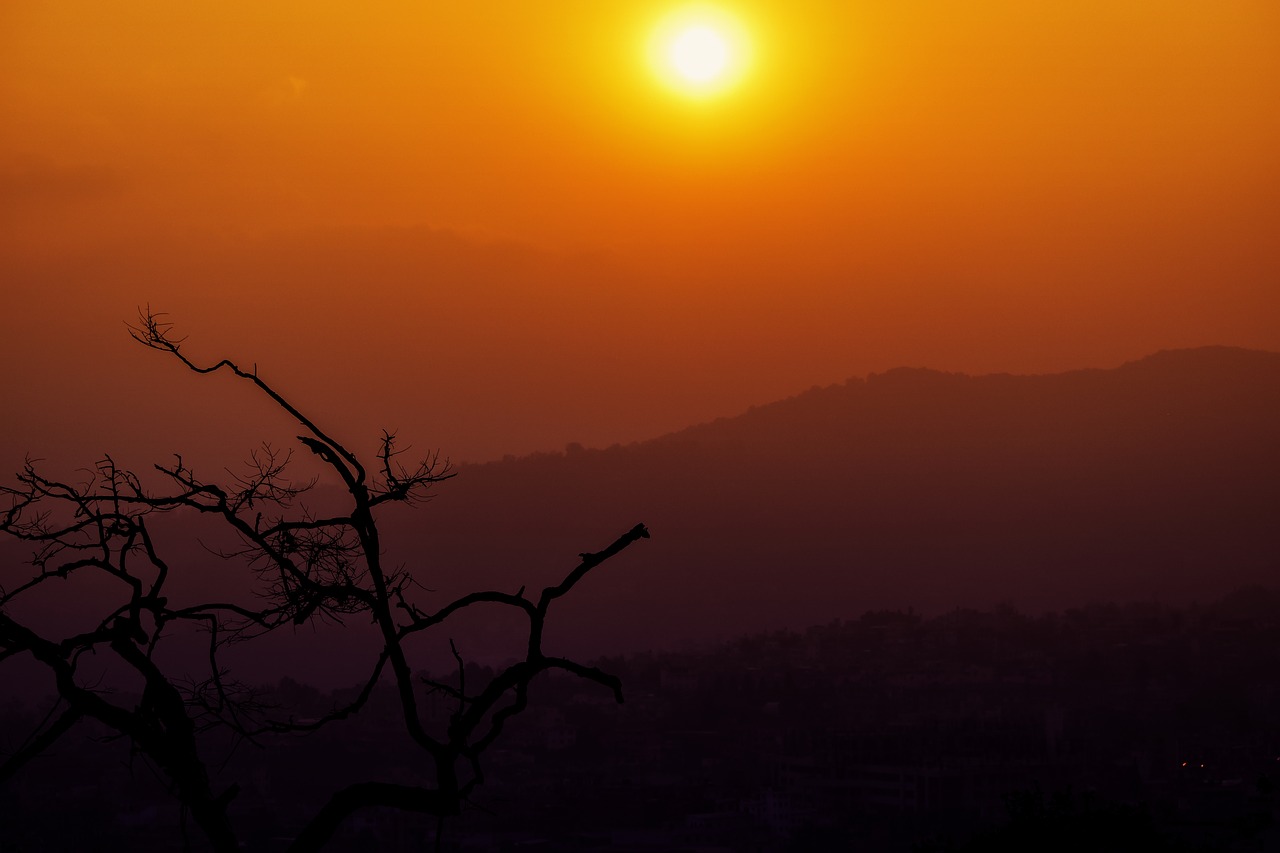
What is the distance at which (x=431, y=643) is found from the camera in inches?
3184

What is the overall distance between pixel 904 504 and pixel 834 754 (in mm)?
62685

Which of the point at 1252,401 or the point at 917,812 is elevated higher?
the point at 1252,401

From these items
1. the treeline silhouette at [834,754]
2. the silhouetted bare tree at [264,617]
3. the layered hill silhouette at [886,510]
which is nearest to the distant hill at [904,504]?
the layered hill silhouette at [886,510]

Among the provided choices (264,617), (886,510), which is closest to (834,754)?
(264,617)

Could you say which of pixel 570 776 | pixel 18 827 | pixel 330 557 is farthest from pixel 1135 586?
pixel 330 557

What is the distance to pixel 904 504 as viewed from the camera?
104 meters

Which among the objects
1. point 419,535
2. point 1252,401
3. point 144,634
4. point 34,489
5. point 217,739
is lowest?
point 144,634

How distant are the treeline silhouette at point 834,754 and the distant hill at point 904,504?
17.5 metres

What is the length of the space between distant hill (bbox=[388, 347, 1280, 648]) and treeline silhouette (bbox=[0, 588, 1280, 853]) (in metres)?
17.5

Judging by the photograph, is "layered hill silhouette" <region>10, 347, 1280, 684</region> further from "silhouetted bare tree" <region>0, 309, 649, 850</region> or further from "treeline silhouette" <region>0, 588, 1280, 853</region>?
"silhouetted bare tree" <region>0, 309, 649, 850</region>

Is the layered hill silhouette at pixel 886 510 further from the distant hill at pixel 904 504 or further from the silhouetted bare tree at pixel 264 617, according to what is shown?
the silhouetted bare tree at pixel 264 617

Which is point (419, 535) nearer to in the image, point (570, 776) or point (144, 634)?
point (570, 776)

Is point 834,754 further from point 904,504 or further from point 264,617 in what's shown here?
point 904,504

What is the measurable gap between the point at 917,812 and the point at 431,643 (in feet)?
158
